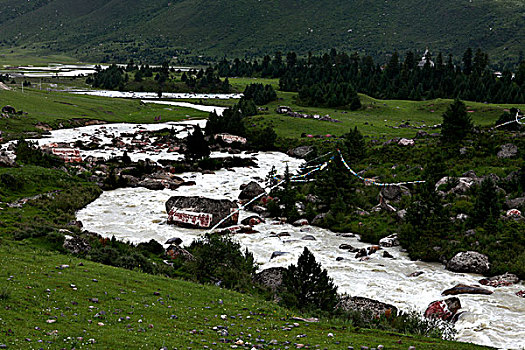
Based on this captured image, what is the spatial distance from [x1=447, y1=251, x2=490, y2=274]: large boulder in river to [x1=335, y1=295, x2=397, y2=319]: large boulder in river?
36.0ft

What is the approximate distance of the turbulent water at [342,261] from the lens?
87.8 feet

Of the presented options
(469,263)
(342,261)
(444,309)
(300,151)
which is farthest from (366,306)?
(300,151)

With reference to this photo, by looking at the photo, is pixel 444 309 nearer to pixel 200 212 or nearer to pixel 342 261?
pixel 342 261

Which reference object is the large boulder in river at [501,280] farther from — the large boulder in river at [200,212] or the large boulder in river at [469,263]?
the large boulder in river at [200,212]

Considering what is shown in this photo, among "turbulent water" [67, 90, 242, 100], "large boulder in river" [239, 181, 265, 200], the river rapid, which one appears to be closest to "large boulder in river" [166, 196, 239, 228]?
the river rapid

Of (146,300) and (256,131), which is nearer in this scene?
(146,300)

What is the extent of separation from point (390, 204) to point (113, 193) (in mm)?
34028

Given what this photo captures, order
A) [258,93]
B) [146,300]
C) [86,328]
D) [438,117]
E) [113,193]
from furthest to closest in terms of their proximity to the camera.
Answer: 1. [258,93]
2. [438,117]
3. [113,193]
4. [146,300]
5. [86,328]

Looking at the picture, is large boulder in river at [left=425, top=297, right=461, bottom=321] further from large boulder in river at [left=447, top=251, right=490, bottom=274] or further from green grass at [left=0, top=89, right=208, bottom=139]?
green grass at [left=0, top=89, right=208, bottom=139]

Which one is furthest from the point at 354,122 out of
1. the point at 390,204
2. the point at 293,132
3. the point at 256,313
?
the point at 256,313

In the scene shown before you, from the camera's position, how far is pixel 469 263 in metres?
35.6

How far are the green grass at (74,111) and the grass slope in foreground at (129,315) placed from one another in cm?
7689

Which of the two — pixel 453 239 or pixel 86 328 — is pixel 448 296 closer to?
pixel 453 239

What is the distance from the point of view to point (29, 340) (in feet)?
42.2
